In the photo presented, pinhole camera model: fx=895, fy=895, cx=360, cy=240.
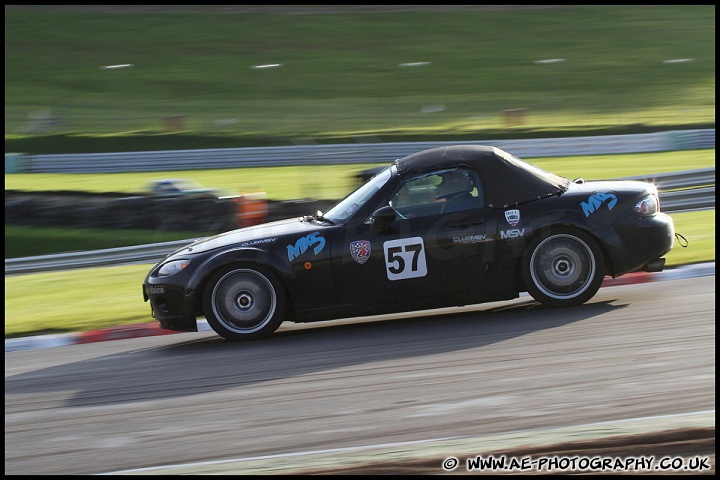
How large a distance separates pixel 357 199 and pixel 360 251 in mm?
586

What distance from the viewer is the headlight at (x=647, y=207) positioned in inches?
288

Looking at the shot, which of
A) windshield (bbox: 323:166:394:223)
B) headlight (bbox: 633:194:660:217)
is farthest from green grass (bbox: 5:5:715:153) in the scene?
headlight (bbox: 633:194:660:217)

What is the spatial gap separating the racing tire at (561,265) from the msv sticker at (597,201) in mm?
207

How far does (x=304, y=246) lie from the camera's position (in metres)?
7.16

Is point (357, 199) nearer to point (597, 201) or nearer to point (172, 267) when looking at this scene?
point (172, 267)

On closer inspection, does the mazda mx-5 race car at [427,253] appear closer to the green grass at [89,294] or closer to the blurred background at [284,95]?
the green grass at [89,294]

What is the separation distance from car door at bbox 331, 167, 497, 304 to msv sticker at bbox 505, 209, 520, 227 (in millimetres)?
138

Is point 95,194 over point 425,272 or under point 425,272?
over

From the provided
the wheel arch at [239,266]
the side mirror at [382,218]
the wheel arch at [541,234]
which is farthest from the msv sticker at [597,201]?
the wheel arch at [239,266]

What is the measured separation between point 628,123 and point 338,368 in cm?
1890

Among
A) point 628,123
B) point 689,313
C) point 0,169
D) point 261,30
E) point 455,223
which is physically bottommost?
point 689,313

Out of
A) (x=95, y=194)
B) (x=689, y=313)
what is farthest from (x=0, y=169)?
(x=689, y=313)

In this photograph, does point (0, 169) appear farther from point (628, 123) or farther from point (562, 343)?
point (628, 123)

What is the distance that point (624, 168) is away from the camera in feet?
58.1
